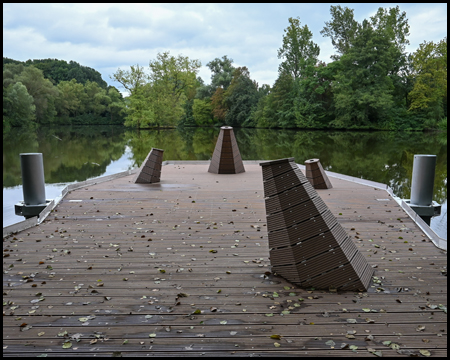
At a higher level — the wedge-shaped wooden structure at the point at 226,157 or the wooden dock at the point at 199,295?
the wedge-shaped wooden structure at the point at 226,157

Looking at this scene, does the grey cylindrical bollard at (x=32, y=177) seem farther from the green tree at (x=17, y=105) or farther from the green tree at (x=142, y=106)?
the green tree at (x=142, y=106)

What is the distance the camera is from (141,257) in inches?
179

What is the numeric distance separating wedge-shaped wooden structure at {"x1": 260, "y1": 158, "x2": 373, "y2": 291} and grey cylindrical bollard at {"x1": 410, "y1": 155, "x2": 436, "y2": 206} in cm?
394

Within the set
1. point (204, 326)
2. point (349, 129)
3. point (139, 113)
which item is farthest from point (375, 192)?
point (139, 113)

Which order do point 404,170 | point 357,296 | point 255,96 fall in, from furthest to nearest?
1. point 255,96
2. point 404,170
3. point 357,296

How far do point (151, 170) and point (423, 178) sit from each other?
6.39 meters

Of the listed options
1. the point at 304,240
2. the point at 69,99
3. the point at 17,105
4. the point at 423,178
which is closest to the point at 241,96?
the point at 17,105

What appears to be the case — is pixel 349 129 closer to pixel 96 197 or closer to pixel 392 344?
pixel 96 197

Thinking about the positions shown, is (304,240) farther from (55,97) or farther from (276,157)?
(55,97)

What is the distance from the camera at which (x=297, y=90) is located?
41.7 meters

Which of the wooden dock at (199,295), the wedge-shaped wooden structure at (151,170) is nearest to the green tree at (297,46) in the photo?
the wedge-shaped wooden structure at (151,170)

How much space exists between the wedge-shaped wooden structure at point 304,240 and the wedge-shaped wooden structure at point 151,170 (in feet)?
21.1

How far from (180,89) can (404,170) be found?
36334 millimetres

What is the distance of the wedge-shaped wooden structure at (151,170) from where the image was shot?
32.5 feet
